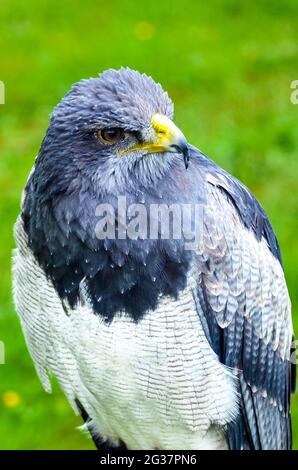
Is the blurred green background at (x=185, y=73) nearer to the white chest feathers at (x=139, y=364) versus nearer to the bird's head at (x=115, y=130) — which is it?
the white chest feathers at (x=139, y=364)

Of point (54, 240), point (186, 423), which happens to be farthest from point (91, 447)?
point (54, 240)

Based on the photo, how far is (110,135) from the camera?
14.1ft

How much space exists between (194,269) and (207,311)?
0.68 ft

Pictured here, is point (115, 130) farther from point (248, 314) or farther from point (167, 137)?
point (248, 314)

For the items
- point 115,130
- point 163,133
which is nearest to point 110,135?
point 115,130

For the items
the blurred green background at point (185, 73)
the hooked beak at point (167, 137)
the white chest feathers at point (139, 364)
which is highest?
the blurred green background at point (185, 73)

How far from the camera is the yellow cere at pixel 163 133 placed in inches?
167

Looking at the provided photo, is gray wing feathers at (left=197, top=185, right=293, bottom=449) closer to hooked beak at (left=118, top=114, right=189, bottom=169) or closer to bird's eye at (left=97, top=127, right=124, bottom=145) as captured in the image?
hooked beak at (left=118, top=114, right=189, bottom=169)

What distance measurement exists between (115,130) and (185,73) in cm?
601

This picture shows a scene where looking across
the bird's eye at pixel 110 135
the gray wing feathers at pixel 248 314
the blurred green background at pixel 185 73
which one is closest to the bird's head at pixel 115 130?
the bird's eye at pixel 110 135

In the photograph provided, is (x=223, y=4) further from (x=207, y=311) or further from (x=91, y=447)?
(x=207, y=311)

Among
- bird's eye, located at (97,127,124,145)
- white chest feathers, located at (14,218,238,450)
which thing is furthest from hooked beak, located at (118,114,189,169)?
white chest feathers, located at (14,218,238,450)

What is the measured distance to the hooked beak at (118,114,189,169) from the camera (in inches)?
167

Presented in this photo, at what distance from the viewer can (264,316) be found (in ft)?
15.8
